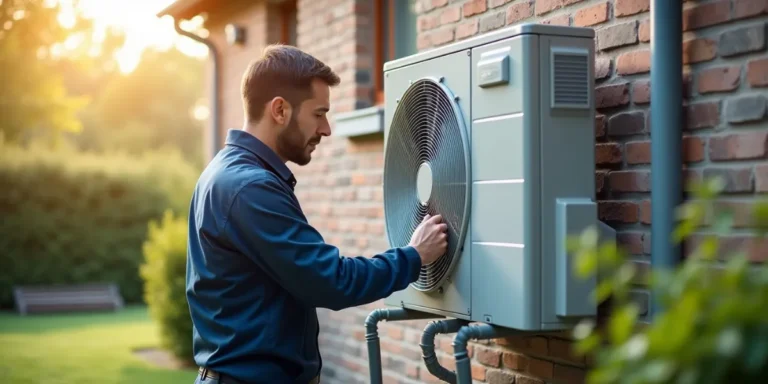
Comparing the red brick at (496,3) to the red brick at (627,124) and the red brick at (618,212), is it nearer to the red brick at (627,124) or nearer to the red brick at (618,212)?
the red brick at (627,124)

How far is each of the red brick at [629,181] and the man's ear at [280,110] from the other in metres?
1.02

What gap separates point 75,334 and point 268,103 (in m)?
9.28

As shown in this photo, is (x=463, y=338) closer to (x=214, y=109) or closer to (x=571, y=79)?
(x=571, y=79)

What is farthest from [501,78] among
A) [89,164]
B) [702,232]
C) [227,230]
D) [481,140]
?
[89,164]

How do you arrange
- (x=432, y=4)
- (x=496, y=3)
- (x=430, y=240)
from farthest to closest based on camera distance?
1. (x=432, y=4)
2. (x=496, y=3)
3. (x=430, y=240)

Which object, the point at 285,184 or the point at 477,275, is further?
the point at 285,184

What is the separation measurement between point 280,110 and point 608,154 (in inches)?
40.5

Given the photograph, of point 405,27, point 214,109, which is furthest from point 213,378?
point 214,109

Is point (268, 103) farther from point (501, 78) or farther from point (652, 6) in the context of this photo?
point (652, 6)

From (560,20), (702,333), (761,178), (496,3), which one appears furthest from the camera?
(496,3)

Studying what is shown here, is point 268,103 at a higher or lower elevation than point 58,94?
lower

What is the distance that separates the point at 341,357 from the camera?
18.2 ft

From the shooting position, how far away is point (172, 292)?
29.8ft

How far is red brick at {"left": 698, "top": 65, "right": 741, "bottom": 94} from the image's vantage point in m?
2.33
